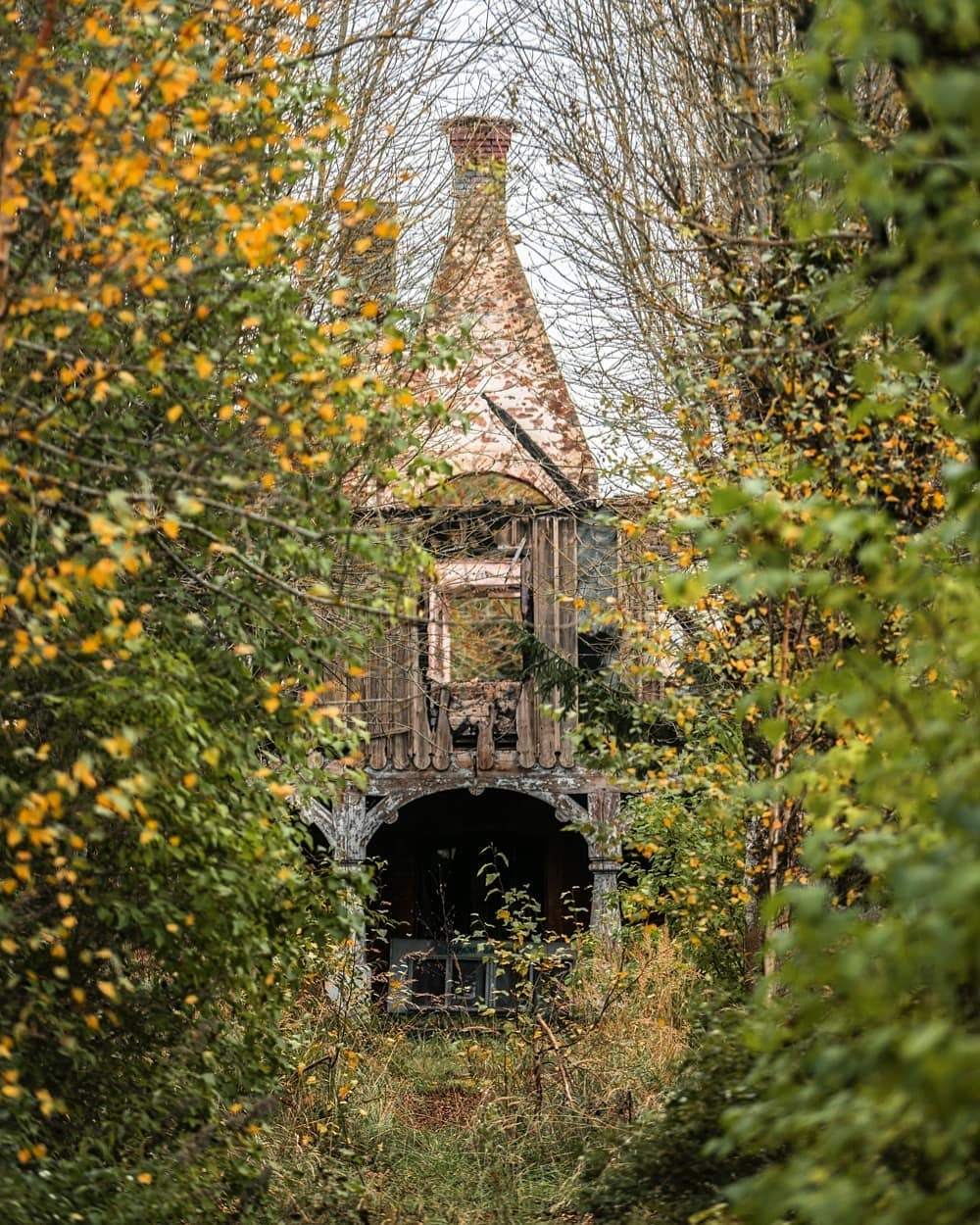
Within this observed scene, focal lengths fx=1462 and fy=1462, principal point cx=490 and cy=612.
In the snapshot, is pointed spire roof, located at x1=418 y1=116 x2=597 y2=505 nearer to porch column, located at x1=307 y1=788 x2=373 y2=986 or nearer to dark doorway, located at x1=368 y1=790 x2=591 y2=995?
porch column, located at x1=307 y1=788 x2=373 y2=986

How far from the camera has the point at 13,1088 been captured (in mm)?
3951

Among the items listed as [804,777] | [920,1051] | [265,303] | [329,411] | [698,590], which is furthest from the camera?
[265,303]

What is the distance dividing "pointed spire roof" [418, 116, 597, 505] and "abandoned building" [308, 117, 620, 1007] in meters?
0.05

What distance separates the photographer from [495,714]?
16141 millimetres

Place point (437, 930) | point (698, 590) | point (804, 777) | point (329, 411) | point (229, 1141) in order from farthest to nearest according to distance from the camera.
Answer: point (437, 930) → point (229, 1141) → point (329, 411) → point (804, 777) → point (698, 590)

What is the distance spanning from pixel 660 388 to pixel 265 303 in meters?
6.98

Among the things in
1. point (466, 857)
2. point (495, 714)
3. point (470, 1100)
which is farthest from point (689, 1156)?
point (466, 857)

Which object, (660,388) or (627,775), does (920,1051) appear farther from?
(660,388)

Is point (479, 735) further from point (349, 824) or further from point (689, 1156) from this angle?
point (689, 1156)

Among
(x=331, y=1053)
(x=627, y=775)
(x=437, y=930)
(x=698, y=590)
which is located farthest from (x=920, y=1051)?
(x=437, y=930)

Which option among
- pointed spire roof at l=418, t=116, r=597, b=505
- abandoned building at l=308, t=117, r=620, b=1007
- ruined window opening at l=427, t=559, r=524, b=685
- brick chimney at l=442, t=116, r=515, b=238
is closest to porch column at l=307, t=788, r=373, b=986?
abandoned building at l=308, t=117, r=620, b=1007

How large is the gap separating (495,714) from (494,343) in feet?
13.2

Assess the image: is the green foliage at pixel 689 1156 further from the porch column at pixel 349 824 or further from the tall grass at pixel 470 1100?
the porch column at pixel 349 824

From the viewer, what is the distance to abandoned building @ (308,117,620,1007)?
47.1 feet
